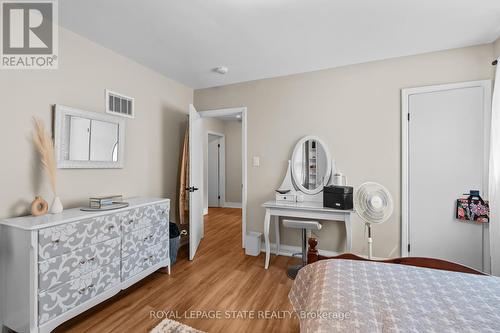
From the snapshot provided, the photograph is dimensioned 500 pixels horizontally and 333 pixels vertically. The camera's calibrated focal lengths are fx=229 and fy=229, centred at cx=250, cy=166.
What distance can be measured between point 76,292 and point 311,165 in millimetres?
2657

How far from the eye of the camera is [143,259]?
2.29 m

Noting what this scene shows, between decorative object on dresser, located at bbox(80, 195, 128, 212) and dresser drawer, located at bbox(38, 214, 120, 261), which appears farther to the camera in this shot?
decorative object on dresser, located at bbox(80, 195, 128, 212)

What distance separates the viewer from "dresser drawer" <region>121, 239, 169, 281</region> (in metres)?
2.11

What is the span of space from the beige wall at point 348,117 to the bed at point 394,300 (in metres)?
1.56

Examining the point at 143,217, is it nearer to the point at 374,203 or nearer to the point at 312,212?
the point at 312,212

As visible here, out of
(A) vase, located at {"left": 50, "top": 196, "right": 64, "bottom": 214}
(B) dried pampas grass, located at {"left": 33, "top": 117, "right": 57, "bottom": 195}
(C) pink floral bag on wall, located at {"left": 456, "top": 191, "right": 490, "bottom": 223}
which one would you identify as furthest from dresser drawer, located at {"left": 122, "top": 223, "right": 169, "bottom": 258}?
(C) pink floral bag on wall, located at {"left": 456, "top": 191, "right": 490, "bottom": 223}

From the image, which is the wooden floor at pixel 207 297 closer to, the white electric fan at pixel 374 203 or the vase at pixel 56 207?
the vase at pixel 56 207

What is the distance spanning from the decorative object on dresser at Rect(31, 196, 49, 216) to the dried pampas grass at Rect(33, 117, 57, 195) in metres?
0.10

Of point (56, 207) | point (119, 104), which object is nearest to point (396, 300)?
point (56, 207)

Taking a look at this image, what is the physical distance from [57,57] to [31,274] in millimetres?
1752

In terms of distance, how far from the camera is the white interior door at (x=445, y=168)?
2.33 metres

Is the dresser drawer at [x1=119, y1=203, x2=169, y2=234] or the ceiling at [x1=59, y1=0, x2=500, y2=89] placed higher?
the ceiling at [x1=59, y1=0, x2=500, y2=89]

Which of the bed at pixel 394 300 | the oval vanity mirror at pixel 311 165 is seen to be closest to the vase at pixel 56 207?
the bed at pixel 394 300

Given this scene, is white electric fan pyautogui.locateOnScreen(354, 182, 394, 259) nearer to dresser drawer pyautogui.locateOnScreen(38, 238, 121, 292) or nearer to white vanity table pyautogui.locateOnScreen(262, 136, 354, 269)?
white vanity table pyautogui.locateOnScreen(262, 136, 354, 269)
